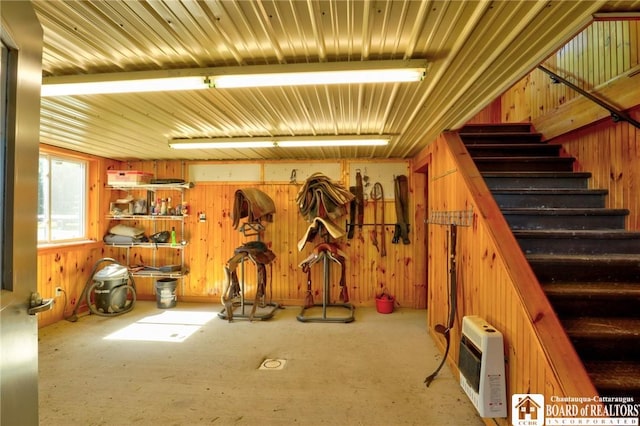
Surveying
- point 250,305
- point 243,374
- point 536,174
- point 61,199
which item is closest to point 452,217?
point 536,174

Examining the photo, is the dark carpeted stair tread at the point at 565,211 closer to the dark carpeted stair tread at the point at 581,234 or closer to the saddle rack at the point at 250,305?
the dark carpeted stair tread at the point at 581,234

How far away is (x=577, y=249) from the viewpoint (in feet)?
7.60

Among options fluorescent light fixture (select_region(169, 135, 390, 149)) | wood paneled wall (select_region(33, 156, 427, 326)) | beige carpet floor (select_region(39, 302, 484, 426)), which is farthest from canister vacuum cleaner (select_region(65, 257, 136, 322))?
fluorescent light fixture (select_region(169, 135, 390, 149))

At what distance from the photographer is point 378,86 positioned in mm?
2266

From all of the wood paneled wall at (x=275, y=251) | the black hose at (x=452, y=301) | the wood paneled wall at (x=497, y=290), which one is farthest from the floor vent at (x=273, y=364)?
the wood paneled wall at (x=275, y=251)

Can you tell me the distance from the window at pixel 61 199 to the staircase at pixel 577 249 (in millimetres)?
5996

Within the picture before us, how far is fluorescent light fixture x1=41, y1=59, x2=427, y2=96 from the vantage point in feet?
5.98

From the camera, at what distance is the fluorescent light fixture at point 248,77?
1.82 m

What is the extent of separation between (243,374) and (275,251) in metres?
2.43

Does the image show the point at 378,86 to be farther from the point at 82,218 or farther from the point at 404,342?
the point at 82,218

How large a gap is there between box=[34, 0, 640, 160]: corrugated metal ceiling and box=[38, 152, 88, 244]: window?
1.77 metres

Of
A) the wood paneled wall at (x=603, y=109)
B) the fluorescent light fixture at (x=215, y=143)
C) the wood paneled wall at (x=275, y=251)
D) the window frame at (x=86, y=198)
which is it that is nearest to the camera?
the wood paneled wall at (x=603, y=109)

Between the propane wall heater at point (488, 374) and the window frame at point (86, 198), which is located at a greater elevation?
the window frame at point (86, 198)
